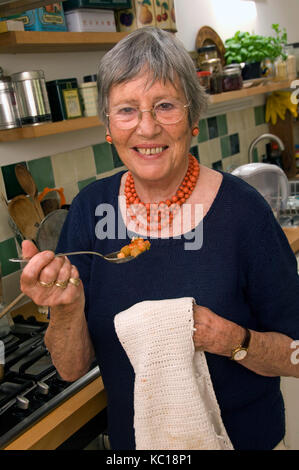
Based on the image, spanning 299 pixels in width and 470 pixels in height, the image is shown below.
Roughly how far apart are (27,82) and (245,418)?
43.0 inches

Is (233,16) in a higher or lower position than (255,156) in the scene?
higher

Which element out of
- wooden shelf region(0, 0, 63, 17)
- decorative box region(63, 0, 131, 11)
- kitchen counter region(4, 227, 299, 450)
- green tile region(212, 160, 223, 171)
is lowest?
kitchen counter region(4, 227, 299, 450)

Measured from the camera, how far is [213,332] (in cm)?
91

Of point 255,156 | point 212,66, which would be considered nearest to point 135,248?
point 212,66

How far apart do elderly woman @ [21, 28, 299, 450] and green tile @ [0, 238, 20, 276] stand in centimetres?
56

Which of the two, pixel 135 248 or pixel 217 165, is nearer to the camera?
pixel 135 248

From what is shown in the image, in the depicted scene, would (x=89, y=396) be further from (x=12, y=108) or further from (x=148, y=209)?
(x=12, y=108)

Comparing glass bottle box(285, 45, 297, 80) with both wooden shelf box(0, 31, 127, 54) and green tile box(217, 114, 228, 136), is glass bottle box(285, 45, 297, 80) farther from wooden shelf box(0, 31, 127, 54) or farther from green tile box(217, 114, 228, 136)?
wooden shelf box(0, 31, 127, 54)

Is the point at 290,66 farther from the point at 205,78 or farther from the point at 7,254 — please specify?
the point at 7,254

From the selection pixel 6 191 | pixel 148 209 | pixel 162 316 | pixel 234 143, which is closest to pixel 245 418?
pixel 162 316

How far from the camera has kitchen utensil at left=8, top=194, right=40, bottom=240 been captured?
1.57 metres

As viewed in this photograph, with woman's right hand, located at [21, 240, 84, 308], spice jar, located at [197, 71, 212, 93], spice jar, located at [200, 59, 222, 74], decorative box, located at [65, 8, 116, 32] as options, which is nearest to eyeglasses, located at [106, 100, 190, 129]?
woman's right hand, located at [21, 240, 84, 308]

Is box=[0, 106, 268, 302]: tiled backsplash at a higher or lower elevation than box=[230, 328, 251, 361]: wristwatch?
higher

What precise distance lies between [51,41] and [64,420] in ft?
3.47
